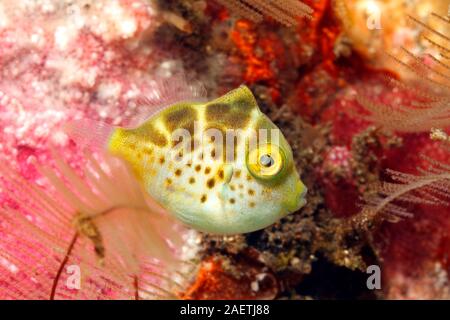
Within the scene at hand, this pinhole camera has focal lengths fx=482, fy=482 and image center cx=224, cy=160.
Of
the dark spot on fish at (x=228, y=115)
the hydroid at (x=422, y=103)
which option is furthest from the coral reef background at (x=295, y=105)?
the dark spot on fish at (x=228, y=115)

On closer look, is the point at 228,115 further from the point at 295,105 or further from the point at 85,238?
the point at 295,105

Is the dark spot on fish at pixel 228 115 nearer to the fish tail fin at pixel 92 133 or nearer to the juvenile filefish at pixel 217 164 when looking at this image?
the juvenile filefish at pixel 217 164

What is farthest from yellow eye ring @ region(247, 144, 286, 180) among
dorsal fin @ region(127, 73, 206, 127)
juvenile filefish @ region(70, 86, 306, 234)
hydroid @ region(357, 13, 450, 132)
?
hydroid @ region(357, 13, 450, 132)

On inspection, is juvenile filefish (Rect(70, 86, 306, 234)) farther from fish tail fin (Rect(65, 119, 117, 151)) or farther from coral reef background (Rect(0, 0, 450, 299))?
coral reef background (Rect(0, 0, 450, 299))

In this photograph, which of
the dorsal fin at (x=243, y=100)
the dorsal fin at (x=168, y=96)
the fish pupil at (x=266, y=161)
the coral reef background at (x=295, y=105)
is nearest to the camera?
the fish pupil at (x=266, y=161)
